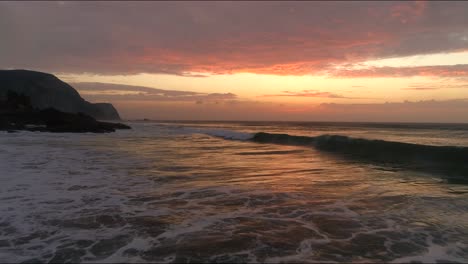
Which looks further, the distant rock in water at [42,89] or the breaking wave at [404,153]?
the distant rock in water at [42,89]

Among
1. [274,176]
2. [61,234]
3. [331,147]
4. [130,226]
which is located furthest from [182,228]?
[331,147]

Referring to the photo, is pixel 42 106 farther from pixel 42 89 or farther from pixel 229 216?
pixel 229 216

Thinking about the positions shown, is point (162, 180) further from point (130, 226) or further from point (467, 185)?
point (467, 185)

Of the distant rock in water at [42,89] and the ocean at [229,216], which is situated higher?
the distant rock in water at [42,89]

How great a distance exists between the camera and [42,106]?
469ft

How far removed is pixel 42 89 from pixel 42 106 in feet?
29.6

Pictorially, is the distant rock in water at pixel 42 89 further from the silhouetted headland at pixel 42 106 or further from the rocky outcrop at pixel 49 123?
the rocky outcrop at pixel 49 123

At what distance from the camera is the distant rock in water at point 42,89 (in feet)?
451

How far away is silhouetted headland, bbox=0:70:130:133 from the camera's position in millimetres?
48062

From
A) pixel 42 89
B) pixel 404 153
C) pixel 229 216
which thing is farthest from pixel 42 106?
pixel 229 216

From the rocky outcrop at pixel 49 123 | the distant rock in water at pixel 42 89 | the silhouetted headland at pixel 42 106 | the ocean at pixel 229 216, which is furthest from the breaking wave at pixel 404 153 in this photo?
the distant rock in water at pixel 42 89

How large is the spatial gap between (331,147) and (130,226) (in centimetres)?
2385

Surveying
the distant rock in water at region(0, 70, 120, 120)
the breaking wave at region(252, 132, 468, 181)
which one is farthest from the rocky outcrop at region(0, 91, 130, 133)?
the distant rock in water at region(0, 70, 120, 120)

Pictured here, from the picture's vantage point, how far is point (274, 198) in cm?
880
